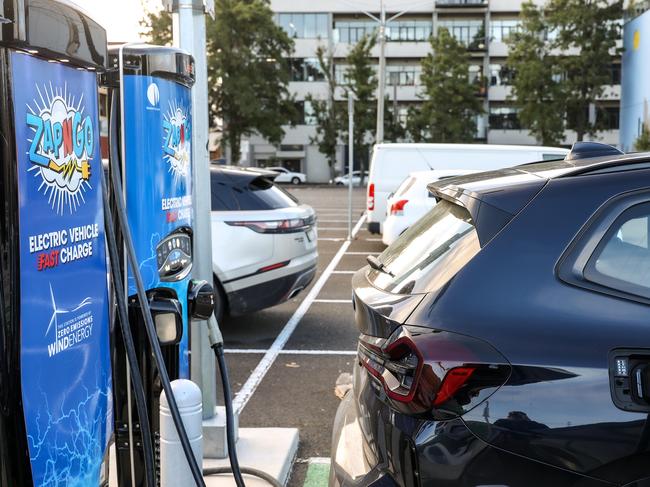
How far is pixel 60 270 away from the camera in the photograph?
2297 mm

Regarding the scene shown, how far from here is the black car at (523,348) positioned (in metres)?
2.12

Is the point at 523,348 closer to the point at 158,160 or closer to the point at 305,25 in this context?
the point at 158,160

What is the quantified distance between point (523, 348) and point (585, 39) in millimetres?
48359

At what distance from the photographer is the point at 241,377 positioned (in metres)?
5.91

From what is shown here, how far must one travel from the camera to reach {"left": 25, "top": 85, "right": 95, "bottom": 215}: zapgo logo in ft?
6.99

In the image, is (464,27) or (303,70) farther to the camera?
(464,27)

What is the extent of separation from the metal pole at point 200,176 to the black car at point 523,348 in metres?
1.63

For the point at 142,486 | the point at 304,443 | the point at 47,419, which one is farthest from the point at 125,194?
the point at 304,443

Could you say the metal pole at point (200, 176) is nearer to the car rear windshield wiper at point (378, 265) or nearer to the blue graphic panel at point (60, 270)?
the car rear windshield wiper at point (378, 265)

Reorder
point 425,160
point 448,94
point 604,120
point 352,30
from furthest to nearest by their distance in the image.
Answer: point 352,30 → point 448,94 → point 604,120 → point 425,160

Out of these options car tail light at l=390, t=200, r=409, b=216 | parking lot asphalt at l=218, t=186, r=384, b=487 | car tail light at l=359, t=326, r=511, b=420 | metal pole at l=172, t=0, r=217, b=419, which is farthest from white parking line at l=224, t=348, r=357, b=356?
car tail light at l=390, t=200, r=409, b=216

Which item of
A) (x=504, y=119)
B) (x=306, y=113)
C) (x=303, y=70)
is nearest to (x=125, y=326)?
(x=306, y=113)

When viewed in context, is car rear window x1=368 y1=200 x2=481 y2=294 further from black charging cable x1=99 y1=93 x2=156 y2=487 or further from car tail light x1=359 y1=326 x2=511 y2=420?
black charging cable x1=99 y1=93 x2=156 y2=487

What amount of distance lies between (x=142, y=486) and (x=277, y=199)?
431 cm
